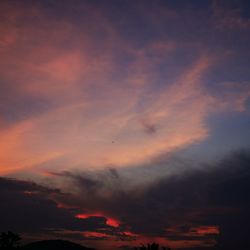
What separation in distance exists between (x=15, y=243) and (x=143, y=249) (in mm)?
26680

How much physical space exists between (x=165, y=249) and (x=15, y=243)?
3054 centimetres

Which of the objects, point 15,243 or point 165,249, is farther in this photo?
point 15,243

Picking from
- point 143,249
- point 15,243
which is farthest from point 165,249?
point 15,243

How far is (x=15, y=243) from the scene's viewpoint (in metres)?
67.6

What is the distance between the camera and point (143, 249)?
57.9 metres

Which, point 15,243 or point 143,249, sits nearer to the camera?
point 143,249

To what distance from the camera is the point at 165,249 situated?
56469mm

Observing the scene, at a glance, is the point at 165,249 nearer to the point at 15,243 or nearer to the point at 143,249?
the point at 143,249

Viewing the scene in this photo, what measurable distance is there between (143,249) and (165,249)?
3.86 metres
